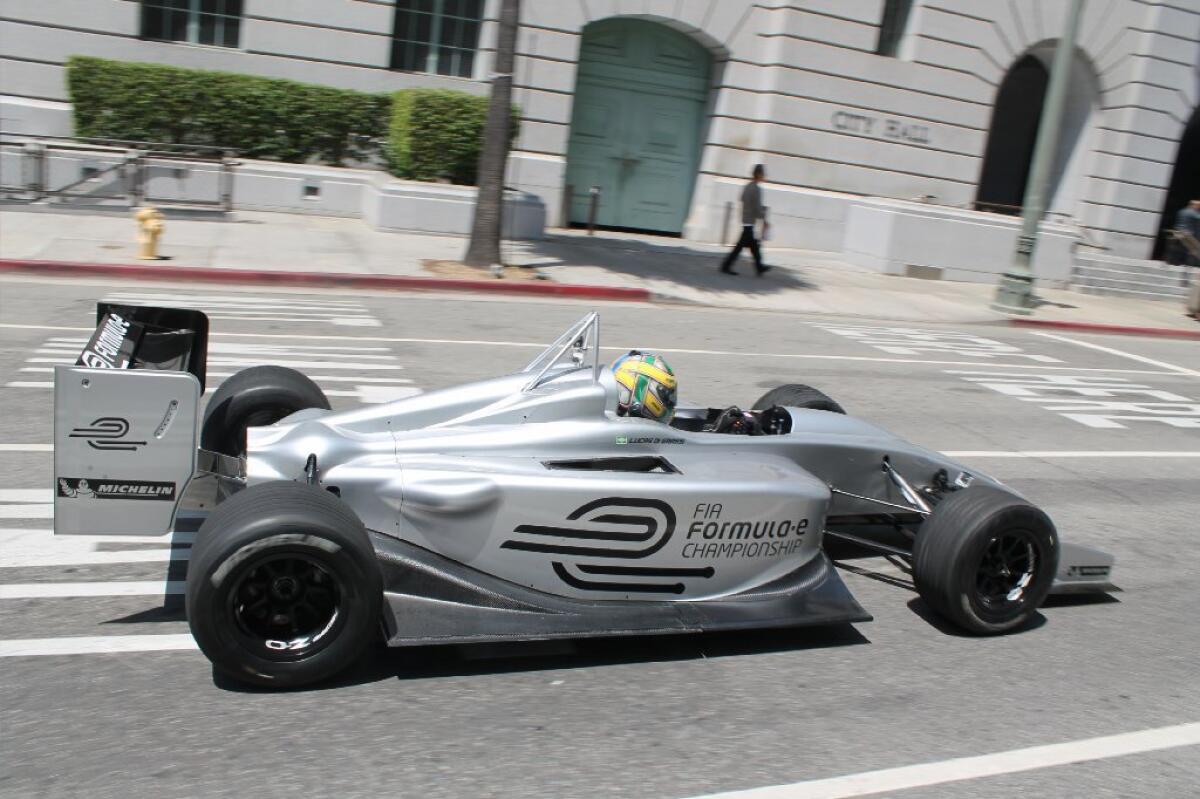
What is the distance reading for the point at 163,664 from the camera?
462 cm

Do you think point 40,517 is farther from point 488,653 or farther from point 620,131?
point 620,131

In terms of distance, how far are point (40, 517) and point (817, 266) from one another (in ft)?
59.1

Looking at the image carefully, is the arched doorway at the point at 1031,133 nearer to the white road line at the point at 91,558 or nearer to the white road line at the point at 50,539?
the white road line at the point at 50,539

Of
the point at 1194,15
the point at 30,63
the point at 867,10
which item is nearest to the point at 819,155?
the point at 867,10

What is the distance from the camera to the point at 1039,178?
732 inches

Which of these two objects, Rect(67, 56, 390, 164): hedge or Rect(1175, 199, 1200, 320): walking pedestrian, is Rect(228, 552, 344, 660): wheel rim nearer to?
Rect(67, 56, 390, 164): hedge

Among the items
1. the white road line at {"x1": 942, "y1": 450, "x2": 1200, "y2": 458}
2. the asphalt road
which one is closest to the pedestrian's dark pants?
the white road line at {"x1": 942, "y1": 450, "x2": 1200, "y2": 458}

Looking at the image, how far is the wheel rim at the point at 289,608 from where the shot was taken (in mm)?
4379

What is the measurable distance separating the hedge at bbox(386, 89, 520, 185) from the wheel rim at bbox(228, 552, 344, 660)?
52.3 feet

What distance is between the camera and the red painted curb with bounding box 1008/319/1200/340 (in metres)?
18.8

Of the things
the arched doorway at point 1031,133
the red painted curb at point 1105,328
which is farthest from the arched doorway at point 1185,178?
the red painted curb at point 1105,328

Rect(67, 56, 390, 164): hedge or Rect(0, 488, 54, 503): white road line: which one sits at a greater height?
Rect(67, 56, 390, 164): hedge

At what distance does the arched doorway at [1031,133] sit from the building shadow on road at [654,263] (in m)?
8.33

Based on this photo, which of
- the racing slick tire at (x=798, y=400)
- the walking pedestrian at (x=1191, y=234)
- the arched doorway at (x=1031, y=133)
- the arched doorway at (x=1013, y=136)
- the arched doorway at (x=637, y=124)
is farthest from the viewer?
the arched doorway at (x=1013, y=136)
